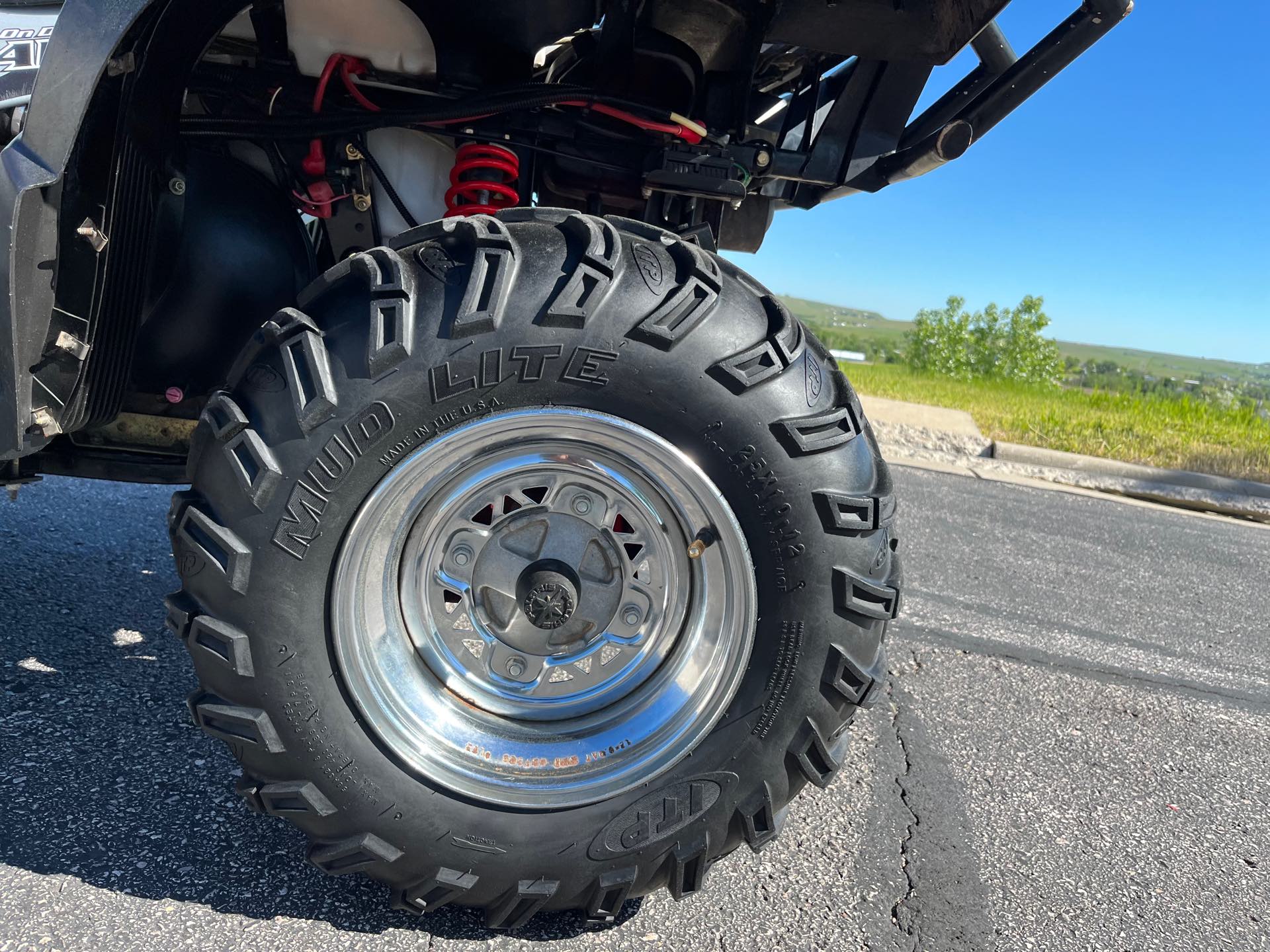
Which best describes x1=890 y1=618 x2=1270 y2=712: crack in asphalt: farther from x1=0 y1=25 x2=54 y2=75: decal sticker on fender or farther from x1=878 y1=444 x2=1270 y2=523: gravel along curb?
x1=878 y1=444 x2=1270 y2=523: gravel along curb

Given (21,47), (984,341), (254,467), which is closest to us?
(254,467)

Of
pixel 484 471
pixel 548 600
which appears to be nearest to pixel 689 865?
pixel 548 600

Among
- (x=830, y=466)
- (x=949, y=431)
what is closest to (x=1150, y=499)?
(x=949, y=431)

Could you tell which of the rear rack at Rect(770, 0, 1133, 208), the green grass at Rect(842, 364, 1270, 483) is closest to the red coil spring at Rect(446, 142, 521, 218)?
the rear rack at Rect(770, 0, 1133, 208)

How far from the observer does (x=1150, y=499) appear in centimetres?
691

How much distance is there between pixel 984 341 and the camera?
6297 cm

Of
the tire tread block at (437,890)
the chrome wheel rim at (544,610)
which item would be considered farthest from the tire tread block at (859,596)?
the tire tread block at (437,890)

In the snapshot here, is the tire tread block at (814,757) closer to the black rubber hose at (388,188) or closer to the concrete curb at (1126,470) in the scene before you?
the black rubber hose at (388,188)

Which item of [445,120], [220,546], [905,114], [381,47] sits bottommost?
[220,546]

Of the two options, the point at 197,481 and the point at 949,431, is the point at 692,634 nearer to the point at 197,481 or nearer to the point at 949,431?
the point at 197,481

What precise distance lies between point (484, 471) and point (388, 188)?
991 millimetres

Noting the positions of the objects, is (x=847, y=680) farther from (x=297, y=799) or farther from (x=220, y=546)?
(x=220, y=546)

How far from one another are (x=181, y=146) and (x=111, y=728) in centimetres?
148

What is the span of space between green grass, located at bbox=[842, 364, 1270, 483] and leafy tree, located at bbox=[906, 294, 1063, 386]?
48901 mm
